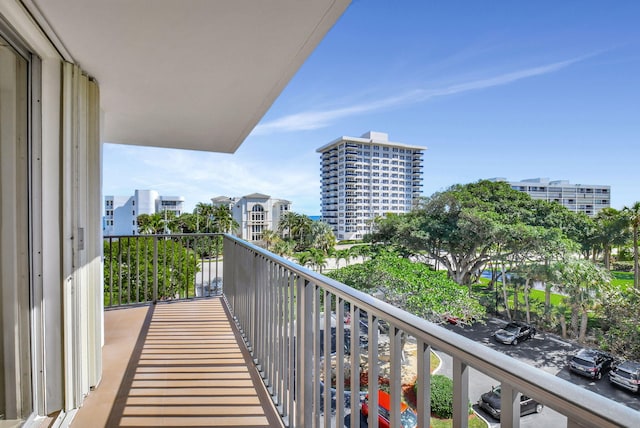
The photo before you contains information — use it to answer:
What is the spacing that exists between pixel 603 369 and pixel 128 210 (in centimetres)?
4404

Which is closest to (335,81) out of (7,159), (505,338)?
(505,338)

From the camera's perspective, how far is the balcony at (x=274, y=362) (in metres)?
0.54

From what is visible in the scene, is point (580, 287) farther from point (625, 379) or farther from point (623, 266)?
point (625, 379)

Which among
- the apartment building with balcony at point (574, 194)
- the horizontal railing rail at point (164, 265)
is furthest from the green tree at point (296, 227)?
the horizontal railing rail at point (164, 265)

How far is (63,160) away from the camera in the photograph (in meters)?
1.65

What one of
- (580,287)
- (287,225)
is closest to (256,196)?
(287,225)

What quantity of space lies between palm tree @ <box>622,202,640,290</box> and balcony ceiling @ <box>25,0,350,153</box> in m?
10.7

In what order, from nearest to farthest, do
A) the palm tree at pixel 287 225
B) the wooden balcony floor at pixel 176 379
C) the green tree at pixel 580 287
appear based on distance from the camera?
the wooden balcony floor at pixel 176 379, the green tree at pixel 580 287, the palm tree at pixel 287 225

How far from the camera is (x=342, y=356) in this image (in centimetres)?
114

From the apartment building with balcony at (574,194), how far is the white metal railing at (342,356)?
553 inches

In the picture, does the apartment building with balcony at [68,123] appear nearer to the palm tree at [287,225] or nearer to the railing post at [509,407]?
the railing post at [509,407]

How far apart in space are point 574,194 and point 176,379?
16.3m

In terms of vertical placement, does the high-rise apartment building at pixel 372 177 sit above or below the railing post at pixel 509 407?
above

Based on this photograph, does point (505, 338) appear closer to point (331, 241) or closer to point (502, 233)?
point (502, 233)
